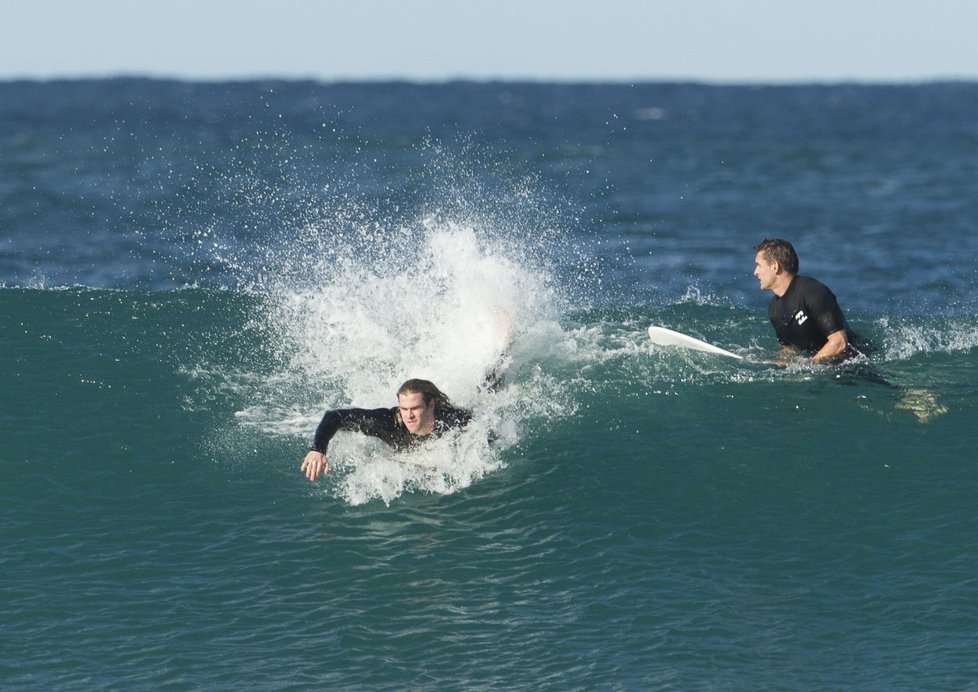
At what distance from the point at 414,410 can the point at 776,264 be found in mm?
4931

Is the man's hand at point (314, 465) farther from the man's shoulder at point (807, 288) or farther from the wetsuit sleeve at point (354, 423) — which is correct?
the man's shoulder at point (807, 288)

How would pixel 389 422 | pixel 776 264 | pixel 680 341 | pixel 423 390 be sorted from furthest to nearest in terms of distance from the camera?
pixel 680 341
pixel 776 264
pixel 389 422
pixel 423 390

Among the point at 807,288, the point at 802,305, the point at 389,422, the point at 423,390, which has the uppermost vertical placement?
the point at 807,288

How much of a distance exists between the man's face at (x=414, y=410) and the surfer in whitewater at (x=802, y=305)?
4.41 meters

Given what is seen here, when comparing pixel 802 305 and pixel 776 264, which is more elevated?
pixel 776 264

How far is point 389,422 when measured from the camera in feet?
41.0

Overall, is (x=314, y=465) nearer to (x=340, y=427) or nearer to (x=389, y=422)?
(x=340, y=427)

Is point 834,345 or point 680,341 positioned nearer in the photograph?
point 834,345

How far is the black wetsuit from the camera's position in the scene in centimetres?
1216

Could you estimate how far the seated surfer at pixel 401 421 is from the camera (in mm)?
11703

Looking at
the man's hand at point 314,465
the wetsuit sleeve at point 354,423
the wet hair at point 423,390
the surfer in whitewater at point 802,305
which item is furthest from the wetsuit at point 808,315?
the man's hand at point 314,465

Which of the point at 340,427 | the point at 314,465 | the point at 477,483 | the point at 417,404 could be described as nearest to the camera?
the point at 314,465

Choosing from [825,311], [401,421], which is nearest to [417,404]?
[401,421]

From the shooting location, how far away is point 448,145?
185ft
